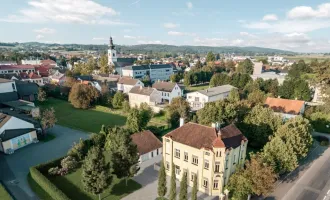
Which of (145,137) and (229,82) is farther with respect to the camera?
(229,82)

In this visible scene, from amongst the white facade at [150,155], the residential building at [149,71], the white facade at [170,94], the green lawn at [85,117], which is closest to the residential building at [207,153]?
the white facade at [150,155]

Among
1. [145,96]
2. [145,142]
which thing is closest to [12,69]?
[145,96]

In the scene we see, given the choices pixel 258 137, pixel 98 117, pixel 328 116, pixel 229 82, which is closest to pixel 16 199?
pixel 98 117

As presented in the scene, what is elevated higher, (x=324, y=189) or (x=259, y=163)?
(x=259, y=163)

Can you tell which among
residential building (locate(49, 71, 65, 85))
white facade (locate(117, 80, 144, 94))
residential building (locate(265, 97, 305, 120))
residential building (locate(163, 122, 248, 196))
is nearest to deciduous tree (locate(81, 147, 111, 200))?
residential building (locate(163, 122, 248, 196))

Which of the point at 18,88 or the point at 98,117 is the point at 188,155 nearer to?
the point at 98,117

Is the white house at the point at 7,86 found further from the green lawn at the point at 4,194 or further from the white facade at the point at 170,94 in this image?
the green lawn at the point at 4,194

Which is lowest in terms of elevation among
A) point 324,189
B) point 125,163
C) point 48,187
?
point 324,189
